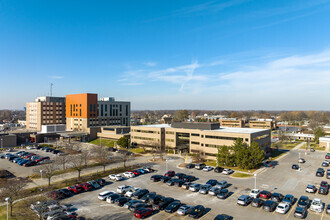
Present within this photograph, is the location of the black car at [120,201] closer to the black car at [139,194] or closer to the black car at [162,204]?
the black car at [139,194]

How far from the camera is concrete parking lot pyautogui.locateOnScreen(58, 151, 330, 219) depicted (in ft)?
96.7

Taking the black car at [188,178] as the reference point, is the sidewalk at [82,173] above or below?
below

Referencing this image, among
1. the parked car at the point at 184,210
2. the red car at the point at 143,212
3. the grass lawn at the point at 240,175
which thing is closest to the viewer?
the red car at the point at 143,212

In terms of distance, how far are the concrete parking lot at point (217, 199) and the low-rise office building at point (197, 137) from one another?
10.8 meters

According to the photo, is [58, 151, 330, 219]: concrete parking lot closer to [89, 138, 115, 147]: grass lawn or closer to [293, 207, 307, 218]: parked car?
[293, 207, 307, 218]: parked car

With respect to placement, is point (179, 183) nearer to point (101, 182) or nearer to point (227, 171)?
point (227, 171)

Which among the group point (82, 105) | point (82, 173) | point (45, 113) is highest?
point (82, 105)

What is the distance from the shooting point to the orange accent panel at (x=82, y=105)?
10988 cm

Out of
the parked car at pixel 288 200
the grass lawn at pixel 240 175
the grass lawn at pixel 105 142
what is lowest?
the grass lawn at pixel 240 175

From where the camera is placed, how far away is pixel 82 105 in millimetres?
111875

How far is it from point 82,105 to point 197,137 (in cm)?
6920

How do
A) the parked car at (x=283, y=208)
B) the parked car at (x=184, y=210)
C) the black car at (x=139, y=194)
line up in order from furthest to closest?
the black car at (x=139, y=194) < the parked car at (x=283, y=208) < the parked car at (x=184, y=210)

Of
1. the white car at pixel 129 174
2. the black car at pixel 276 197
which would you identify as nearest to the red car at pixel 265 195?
the black car at pixel 276 197

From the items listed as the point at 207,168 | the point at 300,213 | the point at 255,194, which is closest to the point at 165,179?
the point at 207,168
